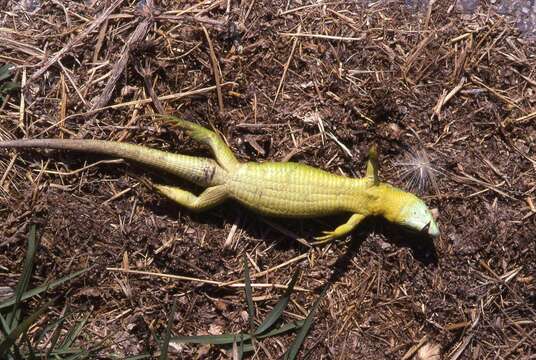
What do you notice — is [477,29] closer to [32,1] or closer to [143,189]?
[143,189]

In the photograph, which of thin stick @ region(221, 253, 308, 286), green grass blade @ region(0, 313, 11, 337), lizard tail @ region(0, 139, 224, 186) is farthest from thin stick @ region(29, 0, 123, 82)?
thin stick @ region(221, 253, 308, 286)

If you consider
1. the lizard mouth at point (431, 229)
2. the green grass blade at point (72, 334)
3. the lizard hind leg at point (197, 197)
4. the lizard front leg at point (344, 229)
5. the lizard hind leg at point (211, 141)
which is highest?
the lizard hind leg at point (211, 141)

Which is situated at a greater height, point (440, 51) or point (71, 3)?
point (71, 3)

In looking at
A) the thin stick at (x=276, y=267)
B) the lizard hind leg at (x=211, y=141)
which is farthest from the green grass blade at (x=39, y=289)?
the lizard hind leg at (x=211, y=141)

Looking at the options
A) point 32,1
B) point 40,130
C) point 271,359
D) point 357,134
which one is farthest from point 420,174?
point 32,1

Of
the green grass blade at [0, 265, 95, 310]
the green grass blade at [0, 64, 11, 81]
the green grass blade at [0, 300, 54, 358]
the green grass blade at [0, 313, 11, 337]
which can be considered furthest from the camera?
the green grass blade at [0, 64, 11, 81]

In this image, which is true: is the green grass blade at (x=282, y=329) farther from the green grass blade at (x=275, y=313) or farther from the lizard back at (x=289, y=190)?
the lizard back at (x=289, y=190)

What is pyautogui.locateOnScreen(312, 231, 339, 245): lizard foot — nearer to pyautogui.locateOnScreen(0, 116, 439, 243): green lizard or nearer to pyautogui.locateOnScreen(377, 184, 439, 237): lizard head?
pyautogui.locateOnScreen(0, 116, 439, 243): green lizard

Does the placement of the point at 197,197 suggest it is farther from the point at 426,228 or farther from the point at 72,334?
the point at 426,228
